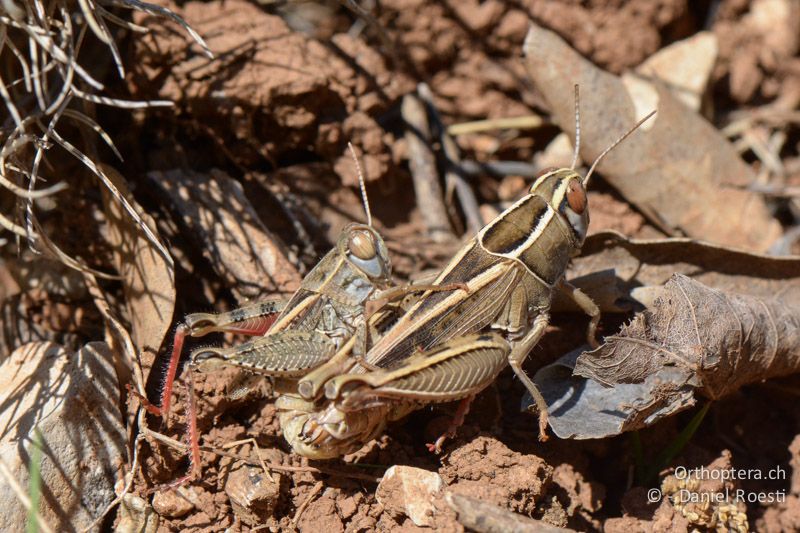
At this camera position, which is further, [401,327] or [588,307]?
[588,307]

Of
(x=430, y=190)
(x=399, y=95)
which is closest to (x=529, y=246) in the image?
(x=430, y=190)

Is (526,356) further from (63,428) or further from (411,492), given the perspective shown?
(63,428)

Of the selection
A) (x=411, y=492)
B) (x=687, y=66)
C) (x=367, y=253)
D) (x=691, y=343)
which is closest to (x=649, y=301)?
(x=691, y=343)

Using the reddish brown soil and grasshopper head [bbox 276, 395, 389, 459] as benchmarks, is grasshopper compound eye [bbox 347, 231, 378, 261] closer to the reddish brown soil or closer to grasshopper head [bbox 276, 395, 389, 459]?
the reddish brown soil

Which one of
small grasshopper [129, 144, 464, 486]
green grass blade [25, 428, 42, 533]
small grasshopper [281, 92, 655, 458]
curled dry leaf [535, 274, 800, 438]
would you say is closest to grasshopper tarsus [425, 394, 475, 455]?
small grasshopper [281, 92, 655, 458]

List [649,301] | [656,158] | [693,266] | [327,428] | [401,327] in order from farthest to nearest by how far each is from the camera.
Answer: [656,158] < [693,266] < [649,301] < [401,327] < [327,428]

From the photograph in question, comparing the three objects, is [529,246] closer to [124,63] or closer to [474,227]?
[474,227]

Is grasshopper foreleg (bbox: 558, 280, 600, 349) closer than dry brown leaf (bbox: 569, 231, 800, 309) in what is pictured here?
Yes

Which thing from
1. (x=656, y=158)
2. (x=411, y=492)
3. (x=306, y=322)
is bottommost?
(x=411, y=492)
